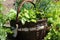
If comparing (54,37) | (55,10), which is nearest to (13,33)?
(54,37)

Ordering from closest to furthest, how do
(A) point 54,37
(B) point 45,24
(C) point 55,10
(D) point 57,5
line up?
(A) point 54,37, (B) point 45,24, (C) point 55,10, (D) point 57,5

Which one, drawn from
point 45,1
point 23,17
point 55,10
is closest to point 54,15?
point 55,10

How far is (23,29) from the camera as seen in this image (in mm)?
1676

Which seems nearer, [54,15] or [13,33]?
[13,33]

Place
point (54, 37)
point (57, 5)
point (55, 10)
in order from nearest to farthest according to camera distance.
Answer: point (54, 37), point (55, 10), point (57, 5)

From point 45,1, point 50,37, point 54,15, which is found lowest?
point 50,37

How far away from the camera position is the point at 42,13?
1.78m

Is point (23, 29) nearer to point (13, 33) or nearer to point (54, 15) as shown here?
point (13, 33)

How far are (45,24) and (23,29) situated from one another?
0.73 ft

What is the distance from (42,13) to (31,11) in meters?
0.12

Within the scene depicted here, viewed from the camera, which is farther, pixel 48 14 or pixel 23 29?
pixel 48 14

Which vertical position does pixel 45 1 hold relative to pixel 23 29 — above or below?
above

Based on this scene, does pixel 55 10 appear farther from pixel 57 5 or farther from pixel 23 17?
pixel 23 17

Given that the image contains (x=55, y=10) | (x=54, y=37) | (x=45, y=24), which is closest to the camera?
(x=54, y=37)
